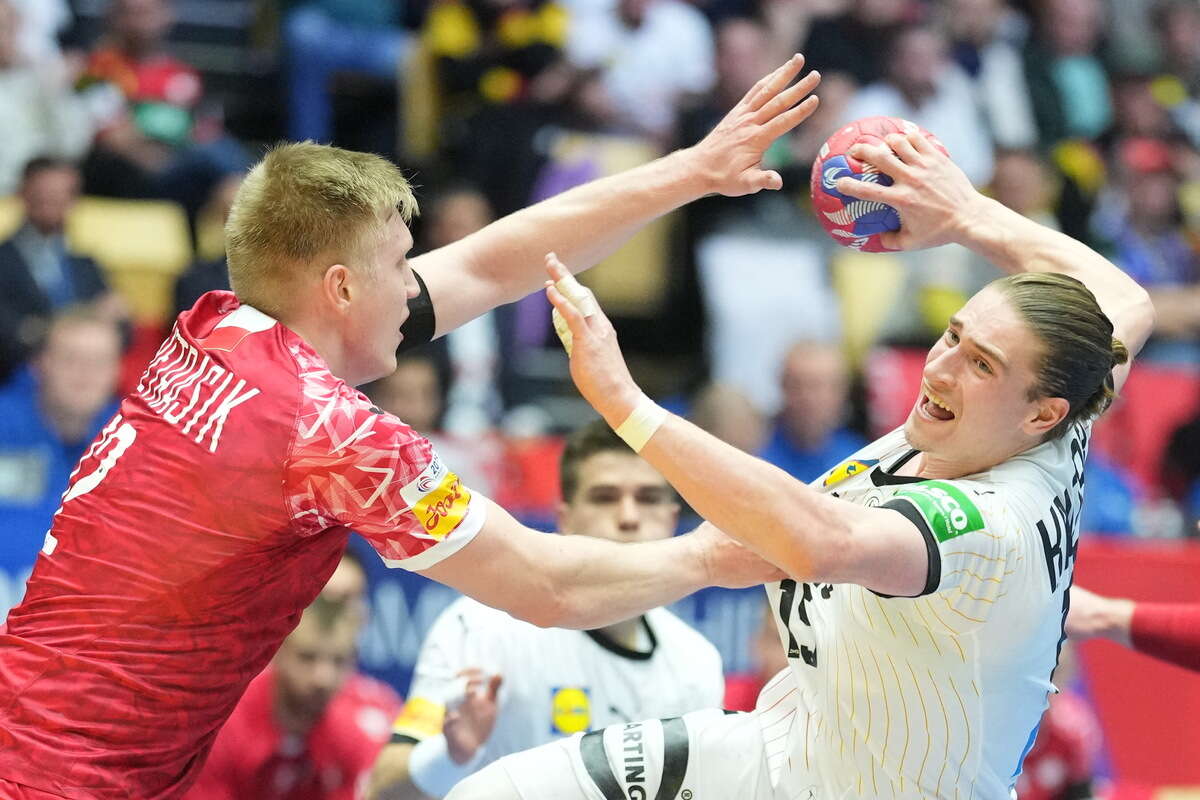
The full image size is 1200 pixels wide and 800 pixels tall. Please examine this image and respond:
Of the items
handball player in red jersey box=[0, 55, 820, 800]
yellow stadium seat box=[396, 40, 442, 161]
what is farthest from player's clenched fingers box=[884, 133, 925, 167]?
yellow stadium seat box=[396, 40, 442, 161]

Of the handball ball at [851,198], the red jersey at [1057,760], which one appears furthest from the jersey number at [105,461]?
the red jersey at [1057,760]

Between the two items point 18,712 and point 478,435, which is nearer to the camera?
point 18,712

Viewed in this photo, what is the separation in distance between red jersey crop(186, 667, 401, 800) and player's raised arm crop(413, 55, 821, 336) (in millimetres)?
2231

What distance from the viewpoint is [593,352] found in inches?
134

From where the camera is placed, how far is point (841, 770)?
3725 mm

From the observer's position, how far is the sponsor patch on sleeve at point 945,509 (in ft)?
11.1

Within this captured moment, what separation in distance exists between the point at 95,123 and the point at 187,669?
6.89 m

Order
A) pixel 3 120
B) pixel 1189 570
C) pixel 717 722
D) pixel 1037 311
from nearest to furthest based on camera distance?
pixel 1037 311 < pixel 717 722 < pixel 1189 570 < pixel 3 120

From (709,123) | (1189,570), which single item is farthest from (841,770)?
(709,123)

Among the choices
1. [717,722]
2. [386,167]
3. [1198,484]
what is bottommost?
[1198,484]

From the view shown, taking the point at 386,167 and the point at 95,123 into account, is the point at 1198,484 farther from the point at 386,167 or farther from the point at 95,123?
the point at 386,167

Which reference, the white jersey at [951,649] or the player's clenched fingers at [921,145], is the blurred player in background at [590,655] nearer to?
the white jersey at [951,649]

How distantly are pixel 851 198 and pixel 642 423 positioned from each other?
113cm

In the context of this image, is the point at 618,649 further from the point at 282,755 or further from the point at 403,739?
the point at 282,755
